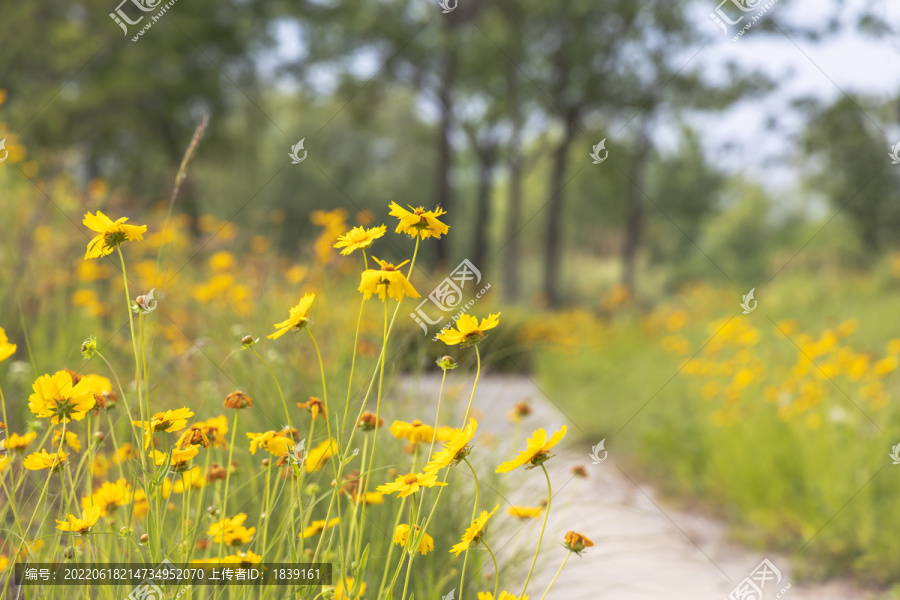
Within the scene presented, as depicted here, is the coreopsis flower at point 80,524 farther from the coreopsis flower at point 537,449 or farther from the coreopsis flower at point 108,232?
the coreopsis flower at point 537,449

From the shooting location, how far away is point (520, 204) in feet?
41.8

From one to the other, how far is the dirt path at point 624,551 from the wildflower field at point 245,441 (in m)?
0.08

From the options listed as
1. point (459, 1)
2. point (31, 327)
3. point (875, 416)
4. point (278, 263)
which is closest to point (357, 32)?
point (459, 1)

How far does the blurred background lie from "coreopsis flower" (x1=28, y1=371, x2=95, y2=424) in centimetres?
35

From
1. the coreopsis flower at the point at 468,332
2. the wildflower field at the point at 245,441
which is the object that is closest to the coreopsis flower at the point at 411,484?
the wildflower field at the point at 245,441

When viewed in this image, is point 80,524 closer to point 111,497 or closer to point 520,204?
point 111,497

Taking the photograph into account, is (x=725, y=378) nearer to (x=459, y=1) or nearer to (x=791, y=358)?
(x=791, y=358)

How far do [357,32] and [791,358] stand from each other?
8.88 m

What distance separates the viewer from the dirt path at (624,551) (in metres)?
2.01

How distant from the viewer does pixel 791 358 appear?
4.77 metres

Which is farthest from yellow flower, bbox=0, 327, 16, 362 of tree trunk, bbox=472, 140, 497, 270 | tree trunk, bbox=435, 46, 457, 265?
tree trunk, bbox=472, 140, 497, 270

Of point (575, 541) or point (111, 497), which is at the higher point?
point (575, 541)

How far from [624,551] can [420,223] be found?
5.15ft

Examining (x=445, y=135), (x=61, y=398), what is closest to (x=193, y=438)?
(x=61, y=398)
